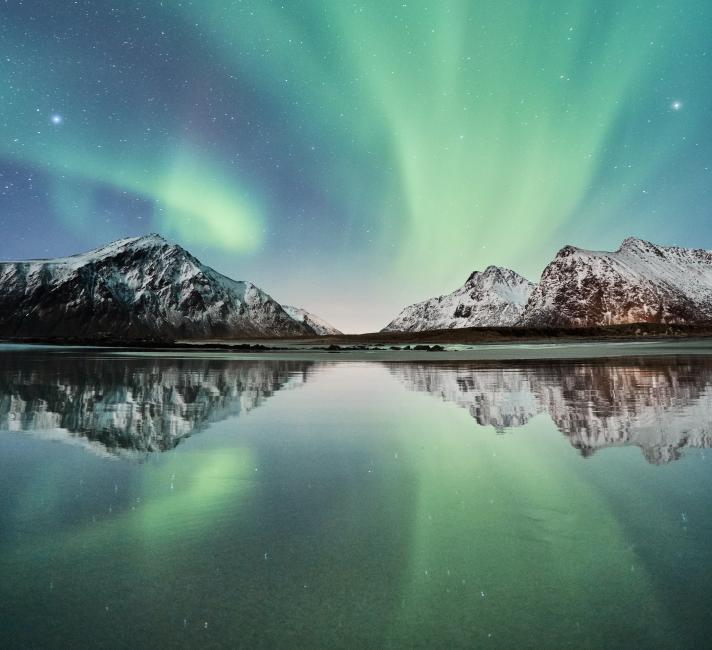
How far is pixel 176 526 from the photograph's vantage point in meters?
6.86

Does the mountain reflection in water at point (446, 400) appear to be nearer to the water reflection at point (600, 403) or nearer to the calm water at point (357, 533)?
the water reflection at point (600, 403)

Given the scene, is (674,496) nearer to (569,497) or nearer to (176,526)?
(569,497)

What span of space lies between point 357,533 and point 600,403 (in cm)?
1364

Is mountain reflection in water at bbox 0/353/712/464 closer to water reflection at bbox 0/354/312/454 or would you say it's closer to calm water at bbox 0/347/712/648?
water reflection at bbox 0/354/312/454

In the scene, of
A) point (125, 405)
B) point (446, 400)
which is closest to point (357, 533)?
point (446, 400)

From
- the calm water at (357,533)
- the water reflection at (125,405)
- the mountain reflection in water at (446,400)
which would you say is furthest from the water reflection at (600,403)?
the water reflection at (125,405)

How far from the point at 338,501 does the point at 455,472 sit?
2.51 meters

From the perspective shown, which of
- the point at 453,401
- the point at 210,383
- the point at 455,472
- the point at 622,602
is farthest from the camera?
the point at 210,383

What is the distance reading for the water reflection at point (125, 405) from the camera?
12.9 metres

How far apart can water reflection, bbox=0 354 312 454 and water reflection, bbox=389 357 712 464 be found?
7.51m

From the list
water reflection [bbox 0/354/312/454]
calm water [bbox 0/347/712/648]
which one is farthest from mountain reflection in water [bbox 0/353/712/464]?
calm water [bbox 0/347/712/648]

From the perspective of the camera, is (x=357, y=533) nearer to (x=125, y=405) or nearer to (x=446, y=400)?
(x=446, y=400)

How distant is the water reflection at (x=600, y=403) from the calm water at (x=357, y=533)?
16 cm

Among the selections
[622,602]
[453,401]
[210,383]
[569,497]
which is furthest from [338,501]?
[210,383]
